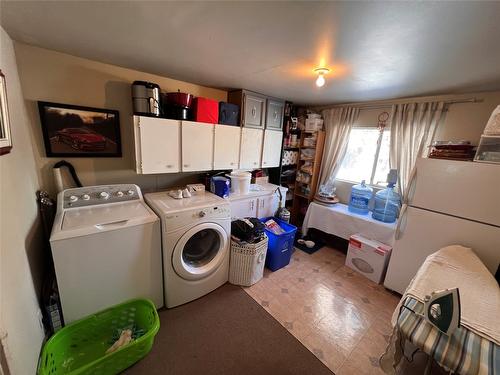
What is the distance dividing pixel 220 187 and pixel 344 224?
1.80 m

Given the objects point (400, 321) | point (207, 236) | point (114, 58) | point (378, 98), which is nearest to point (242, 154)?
point (207, 236)

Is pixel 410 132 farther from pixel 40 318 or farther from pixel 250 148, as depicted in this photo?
pixel 40 318

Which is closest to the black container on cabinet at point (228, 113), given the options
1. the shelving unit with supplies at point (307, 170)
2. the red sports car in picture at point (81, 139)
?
the red sports car in picture at point (81, 139)

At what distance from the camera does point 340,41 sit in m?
1.16

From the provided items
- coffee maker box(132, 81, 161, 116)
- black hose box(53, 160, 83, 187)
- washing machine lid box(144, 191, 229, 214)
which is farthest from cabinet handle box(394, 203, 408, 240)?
black hose box(53, 160, 83, 187)

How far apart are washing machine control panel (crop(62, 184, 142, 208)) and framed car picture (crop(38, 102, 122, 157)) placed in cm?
36

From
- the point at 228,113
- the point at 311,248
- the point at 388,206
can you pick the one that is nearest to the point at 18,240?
the point at 228,113

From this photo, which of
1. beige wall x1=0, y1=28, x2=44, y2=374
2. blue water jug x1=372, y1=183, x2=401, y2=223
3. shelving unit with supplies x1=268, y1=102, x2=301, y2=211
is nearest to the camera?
beige wall x1=0, y1=28, x2=44, y2=374

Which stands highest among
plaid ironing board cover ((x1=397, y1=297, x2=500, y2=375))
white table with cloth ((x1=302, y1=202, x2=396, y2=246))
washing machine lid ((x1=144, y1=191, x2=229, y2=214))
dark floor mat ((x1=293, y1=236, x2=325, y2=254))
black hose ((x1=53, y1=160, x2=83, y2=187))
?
black hose ((x1=53, y1=160, x2=83, y2=187))

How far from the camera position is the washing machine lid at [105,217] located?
138 cm

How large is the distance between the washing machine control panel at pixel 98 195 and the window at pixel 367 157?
2961 mm

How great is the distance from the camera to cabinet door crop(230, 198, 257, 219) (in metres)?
2.41

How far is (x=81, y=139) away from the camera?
5.90 feet

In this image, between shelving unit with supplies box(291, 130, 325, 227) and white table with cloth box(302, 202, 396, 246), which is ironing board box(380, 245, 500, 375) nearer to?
white table with cloth box(302, 202, 396, 246)
